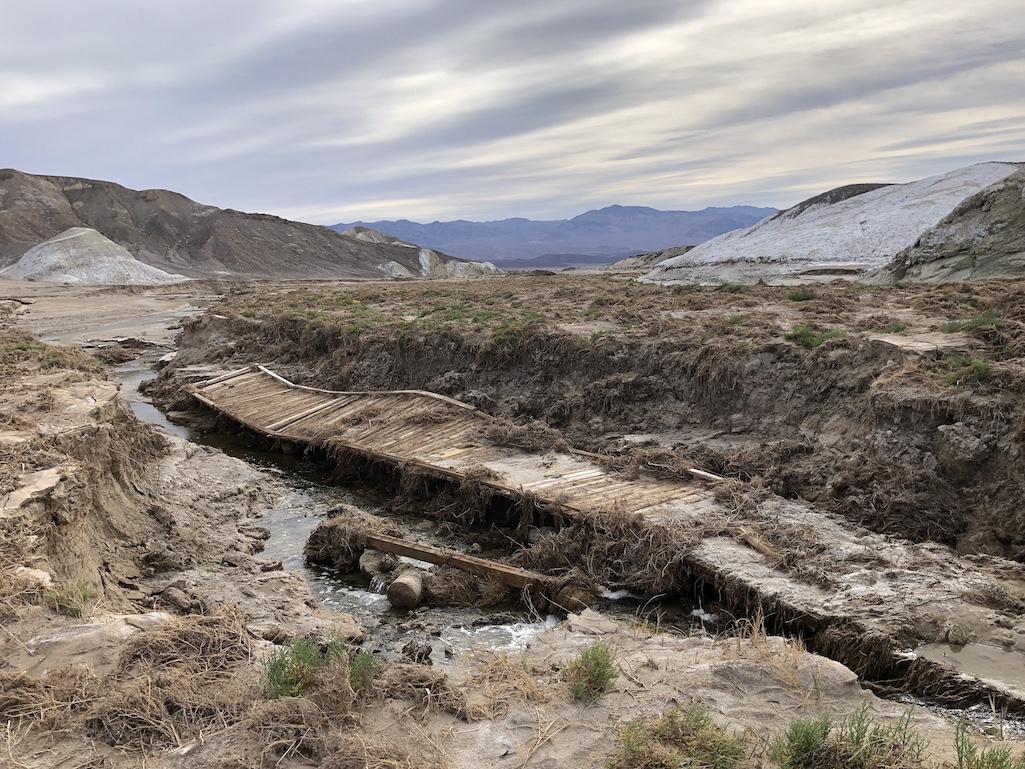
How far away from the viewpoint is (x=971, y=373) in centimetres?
955

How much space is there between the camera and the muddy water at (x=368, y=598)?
766 cm

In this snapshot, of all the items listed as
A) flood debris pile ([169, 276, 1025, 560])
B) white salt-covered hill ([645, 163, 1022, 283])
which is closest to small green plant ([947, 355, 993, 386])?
flood debris pile ([169, 276, 1025, 560])

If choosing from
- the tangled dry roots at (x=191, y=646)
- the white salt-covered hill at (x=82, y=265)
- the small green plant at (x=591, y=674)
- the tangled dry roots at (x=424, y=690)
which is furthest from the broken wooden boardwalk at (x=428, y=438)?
the white salt-covered hill at (x=82, y=265)

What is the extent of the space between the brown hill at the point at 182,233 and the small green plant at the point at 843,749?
79.6 metres

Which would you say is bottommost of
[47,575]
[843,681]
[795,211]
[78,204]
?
[843,681]

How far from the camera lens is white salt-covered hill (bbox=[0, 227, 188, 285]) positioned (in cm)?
6172

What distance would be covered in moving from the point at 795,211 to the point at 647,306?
1317 inches

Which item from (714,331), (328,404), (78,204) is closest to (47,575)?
(328,404)

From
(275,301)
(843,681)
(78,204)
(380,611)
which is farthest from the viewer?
(78,204)

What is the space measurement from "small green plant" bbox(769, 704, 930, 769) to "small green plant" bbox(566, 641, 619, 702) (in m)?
1.27

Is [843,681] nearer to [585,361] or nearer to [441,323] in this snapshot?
[585,361]

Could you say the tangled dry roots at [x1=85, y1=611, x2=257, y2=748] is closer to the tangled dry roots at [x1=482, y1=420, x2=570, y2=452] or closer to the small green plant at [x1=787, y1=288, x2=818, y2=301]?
the tangled dry roots at [x1=482, y1=420, x2=570, y2=452]

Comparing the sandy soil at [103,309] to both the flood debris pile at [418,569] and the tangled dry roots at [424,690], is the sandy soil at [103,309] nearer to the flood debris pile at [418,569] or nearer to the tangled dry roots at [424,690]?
the flood debris pile at [418,569]

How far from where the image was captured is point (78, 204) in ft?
290
